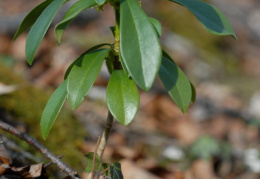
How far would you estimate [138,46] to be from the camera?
43.8 inches

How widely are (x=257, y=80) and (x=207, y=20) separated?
499 cm

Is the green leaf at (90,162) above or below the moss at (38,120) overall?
above

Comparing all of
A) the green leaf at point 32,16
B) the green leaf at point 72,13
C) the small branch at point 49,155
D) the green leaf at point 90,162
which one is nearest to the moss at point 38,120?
the small branch at point 49,155

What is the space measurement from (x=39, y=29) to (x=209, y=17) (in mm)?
533

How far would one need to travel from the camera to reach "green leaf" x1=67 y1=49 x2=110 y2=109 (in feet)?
4.15

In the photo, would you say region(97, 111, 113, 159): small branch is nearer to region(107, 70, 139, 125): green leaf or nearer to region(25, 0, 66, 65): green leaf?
region(107, 70, 139, 125): green leaf

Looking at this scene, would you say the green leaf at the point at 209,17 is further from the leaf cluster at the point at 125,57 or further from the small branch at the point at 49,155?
the small branch at the point at 49,155

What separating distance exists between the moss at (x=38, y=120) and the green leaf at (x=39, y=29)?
2.68 feet

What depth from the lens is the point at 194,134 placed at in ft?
11.9

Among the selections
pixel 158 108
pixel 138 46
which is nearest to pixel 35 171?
pixel 138 46

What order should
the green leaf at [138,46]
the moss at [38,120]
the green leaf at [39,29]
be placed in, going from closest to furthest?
the green leaf at [138,46]
the green leaf at [39,29]
the moss at [38,120]

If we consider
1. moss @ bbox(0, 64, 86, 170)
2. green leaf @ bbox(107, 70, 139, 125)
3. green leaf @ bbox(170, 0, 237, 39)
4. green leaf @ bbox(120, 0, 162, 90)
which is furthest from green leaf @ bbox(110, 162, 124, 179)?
moss @ bbox(0, 64, 86, 170)

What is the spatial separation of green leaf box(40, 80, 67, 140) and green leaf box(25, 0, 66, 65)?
18 cm

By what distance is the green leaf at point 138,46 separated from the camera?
3.51 feet
